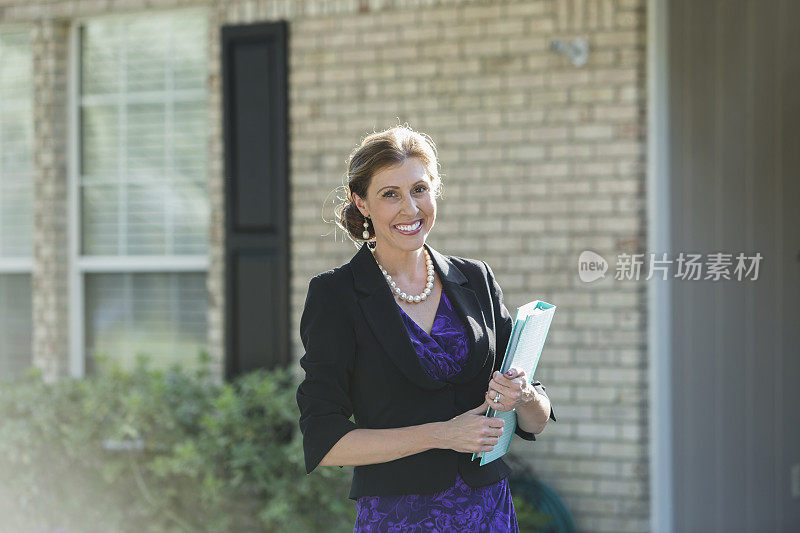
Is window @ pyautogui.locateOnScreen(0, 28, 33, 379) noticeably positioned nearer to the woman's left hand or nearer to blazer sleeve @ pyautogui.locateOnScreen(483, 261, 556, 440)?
blazer sleeve @ pyautogui.locateOnScreen(483, 261, 556, 440)

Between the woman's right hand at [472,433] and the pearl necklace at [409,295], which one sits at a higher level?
the pearl necklace at [409,295]

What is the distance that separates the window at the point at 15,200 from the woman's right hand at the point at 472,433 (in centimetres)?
473

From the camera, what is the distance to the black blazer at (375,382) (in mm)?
2014

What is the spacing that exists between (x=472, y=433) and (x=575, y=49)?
311cm

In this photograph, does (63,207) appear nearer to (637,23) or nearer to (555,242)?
(555,242)

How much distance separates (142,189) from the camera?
223 inches

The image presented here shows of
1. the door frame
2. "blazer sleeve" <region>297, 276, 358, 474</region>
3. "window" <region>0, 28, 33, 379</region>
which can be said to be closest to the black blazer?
"blazer sleeve" <region>297, 276, 358, 474</region>

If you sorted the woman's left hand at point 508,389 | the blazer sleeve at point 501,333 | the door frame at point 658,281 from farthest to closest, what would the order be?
the door frame at point 658,281
the blazer sleeve at point 501,333
the woman's left hand at point 508,389

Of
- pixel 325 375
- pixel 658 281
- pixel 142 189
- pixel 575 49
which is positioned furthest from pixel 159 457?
pixel 325 375

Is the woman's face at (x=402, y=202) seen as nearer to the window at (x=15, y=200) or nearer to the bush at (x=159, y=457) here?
the bush at (x=159, y=457)

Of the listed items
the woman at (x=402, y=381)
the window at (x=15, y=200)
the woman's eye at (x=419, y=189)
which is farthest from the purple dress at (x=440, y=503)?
the window at (x=15, y=200)

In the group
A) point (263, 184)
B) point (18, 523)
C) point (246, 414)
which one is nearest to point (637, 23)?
point (263, 184)

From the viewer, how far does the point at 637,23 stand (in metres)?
4.53

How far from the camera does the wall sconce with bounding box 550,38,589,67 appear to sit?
181 inches
